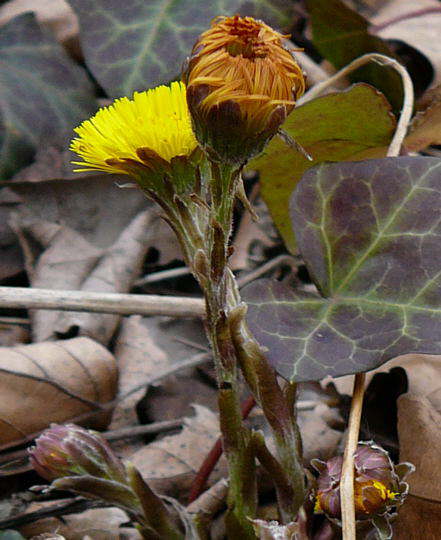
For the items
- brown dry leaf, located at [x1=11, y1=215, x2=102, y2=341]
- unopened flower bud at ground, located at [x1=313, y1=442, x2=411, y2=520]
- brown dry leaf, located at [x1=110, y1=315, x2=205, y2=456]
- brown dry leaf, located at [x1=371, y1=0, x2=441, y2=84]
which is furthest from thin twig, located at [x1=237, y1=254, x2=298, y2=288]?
unopened flower bud at ground, located at [x1=313, y1=442, x2=411, y2=520]

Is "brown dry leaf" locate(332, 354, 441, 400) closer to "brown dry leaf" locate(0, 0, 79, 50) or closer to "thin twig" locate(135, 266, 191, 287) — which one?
"thin twig" locate(135, 266, 191, 287)

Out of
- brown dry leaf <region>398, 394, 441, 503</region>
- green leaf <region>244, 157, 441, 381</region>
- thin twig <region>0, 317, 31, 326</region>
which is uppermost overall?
green leaf <region>244, 157, 441, 381</region>

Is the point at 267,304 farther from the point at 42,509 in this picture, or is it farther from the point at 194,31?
the point at 194,31

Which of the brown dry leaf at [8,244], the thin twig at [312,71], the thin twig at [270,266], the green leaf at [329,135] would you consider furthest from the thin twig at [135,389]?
the thin twig at [312,71]

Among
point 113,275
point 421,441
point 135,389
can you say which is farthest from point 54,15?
point 421,441

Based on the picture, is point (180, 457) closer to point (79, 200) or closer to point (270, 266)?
point (270, 266)

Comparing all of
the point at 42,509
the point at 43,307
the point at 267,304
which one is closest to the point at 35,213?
the point at 43,307

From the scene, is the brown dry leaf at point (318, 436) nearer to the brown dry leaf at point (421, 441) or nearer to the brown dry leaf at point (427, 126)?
the brown dry leaf at point (421, 441)
